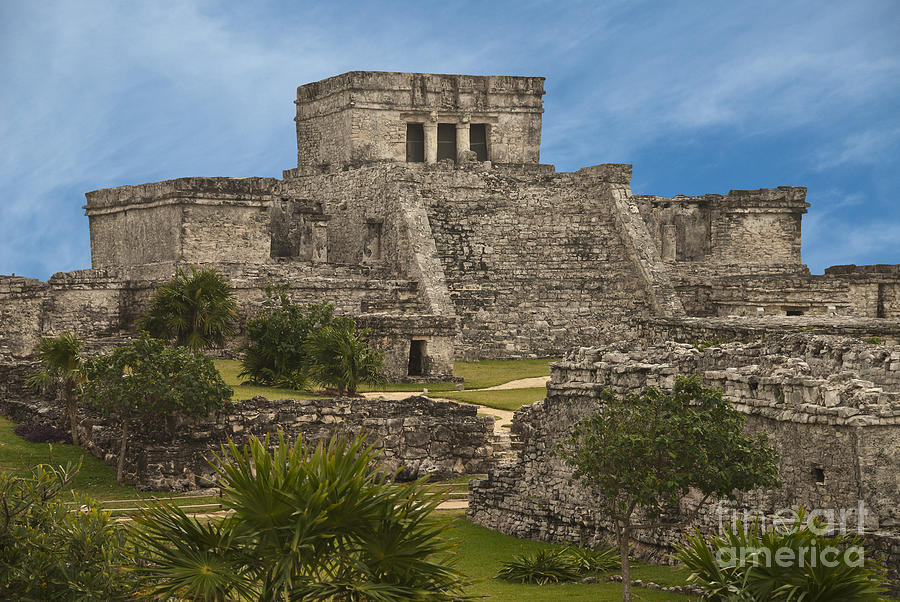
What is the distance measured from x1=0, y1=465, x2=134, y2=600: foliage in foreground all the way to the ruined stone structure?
11004 millimetres

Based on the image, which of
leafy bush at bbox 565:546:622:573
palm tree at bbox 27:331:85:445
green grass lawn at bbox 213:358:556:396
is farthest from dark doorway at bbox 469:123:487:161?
leafy bush at bbox 565:546:622:573

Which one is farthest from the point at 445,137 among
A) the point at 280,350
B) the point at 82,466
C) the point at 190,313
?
the point at 82,466

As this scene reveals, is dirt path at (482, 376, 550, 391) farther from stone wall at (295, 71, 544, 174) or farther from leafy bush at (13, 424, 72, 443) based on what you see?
stone wall at (295, 71, 544, 174)

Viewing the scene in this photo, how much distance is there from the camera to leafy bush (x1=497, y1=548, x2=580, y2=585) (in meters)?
9.35

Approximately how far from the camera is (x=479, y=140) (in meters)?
28.9

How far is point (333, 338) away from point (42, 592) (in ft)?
31.0

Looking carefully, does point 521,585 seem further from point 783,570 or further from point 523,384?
point 523,384

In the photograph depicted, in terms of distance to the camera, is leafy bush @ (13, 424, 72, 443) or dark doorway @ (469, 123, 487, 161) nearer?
leafy bush @ (13, 424, 72, 443)

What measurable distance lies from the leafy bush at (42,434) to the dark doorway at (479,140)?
1630 centimetres

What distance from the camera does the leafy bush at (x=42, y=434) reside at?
46.1 feet

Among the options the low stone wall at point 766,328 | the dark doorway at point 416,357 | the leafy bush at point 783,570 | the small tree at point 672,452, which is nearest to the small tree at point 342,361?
the dark doorway at point 416,357

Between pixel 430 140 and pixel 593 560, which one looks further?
pixel 430 140

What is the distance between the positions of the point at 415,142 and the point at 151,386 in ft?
54.4

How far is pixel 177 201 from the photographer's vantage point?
23.9 m
